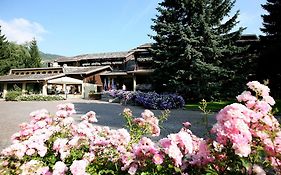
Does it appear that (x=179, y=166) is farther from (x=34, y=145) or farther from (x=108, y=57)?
(x=108, y=57)

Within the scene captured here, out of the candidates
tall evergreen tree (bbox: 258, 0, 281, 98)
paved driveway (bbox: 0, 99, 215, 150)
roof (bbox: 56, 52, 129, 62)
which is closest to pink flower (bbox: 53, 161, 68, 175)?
paved driveway (bbox: 0, 99, 215, 150)

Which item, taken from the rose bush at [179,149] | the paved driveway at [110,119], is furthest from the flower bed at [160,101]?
the rose bush at [179,149]

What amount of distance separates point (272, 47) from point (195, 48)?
694 centimetres

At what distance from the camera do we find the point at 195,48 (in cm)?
2244

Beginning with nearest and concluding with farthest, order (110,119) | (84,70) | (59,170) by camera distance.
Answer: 1. (59,170)
2. (110,119)
3. (84,70)

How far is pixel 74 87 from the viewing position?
4016cm

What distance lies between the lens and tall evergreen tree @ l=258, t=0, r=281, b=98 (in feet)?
75.9

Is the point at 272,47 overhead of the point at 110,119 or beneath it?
overhead

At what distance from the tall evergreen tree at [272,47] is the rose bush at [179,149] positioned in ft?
76.6

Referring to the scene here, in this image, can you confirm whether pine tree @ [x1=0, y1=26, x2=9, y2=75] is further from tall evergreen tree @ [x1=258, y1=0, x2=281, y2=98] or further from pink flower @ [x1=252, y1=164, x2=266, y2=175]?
pink flower @ [x1=252, y1=164, x2=266, y2=175]

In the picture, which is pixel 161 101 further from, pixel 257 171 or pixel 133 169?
pixel 257 171

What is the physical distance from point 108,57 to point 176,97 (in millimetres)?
26356

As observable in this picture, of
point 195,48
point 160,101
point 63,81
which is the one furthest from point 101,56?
point 160,101

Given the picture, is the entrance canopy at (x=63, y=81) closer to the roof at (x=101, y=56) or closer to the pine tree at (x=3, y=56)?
the roof at (x=101, y=56)
